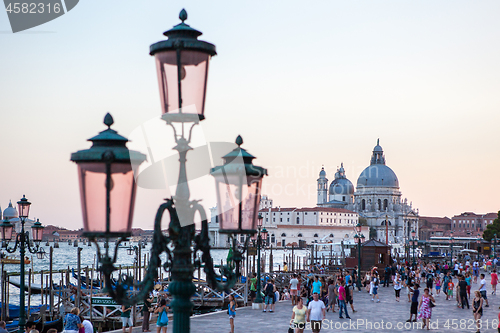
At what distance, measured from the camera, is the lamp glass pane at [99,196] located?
3498 mm

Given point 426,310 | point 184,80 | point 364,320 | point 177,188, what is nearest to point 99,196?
point 177,188

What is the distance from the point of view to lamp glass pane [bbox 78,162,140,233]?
3.50 meters

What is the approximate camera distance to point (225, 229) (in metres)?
4.20

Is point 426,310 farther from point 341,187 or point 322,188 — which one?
point 322,188

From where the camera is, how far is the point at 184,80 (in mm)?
3963

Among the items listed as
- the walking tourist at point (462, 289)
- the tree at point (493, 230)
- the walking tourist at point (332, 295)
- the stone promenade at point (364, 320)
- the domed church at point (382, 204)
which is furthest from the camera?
the domed church at point (382, 204)

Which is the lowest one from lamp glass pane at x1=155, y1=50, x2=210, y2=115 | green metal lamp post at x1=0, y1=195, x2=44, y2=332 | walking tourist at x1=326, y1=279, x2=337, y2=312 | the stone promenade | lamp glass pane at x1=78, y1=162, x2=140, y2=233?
the stone promenade

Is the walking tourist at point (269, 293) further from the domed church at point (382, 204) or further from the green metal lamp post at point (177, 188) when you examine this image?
the domed church at point (382, 204)

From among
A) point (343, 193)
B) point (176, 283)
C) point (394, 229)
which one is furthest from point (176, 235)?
point (343, 193)

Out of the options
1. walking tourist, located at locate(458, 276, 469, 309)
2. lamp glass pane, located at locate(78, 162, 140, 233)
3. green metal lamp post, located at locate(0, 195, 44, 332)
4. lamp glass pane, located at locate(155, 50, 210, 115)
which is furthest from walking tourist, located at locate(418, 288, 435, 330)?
lamp glass pane, located at locate(78, 162, 140, 233)

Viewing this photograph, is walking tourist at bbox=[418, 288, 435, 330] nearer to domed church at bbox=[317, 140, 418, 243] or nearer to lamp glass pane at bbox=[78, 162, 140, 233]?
lamp glass pane at bbox=[78, 162, 140, 233]

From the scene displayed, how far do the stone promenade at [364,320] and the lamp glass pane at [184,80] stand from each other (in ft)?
34.4

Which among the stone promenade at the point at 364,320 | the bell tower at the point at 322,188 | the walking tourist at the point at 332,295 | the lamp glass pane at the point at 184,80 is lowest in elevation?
the stone promenade at the point at 364,320

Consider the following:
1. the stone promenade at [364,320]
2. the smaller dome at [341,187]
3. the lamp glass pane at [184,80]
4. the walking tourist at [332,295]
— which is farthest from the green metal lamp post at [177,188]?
the smaller dome at [341,187]
